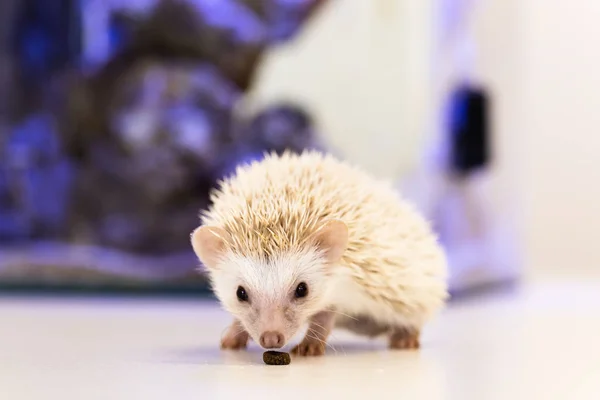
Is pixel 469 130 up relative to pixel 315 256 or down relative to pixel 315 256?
up

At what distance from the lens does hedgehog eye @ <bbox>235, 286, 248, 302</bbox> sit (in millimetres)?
1209

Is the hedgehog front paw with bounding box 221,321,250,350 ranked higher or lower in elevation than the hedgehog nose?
higher

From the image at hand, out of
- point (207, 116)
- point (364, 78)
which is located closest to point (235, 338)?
point (364, 78)

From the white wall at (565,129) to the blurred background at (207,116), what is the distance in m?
0.65

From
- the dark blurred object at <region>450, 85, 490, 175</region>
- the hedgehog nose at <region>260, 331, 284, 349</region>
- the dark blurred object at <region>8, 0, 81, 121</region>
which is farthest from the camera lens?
the dark blurred object at <region>8, 0, 81, 121</region>

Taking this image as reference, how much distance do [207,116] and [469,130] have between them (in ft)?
2.80

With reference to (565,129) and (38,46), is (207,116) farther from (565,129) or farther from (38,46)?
(565,129)

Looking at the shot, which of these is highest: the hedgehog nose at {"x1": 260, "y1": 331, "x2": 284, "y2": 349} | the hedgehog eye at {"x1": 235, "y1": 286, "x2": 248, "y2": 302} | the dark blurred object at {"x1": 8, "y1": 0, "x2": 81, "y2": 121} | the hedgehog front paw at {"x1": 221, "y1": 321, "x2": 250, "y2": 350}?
the dark blurred object at {"x1": 8, "y1": 0, "x2": 81, "y2": 121}

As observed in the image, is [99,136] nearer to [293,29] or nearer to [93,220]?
[93,220]

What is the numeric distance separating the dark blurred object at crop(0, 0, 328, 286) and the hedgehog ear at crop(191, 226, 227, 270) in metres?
1.30

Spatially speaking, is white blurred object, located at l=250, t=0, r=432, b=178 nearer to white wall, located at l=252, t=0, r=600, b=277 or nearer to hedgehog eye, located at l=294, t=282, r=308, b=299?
white wall, located at l=252, t=0, r=600, b=277

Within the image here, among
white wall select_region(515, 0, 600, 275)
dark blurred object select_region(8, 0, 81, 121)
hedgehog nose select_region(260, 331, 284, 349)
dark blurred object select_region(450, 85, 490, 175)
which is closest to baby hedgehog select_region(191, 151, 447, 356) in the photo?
hedgehog nose select_region(260, 331, 284, 349)

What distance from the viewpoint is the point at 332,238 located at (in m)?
1.21

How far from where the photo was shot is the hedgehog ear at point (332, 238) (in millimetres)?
1203
